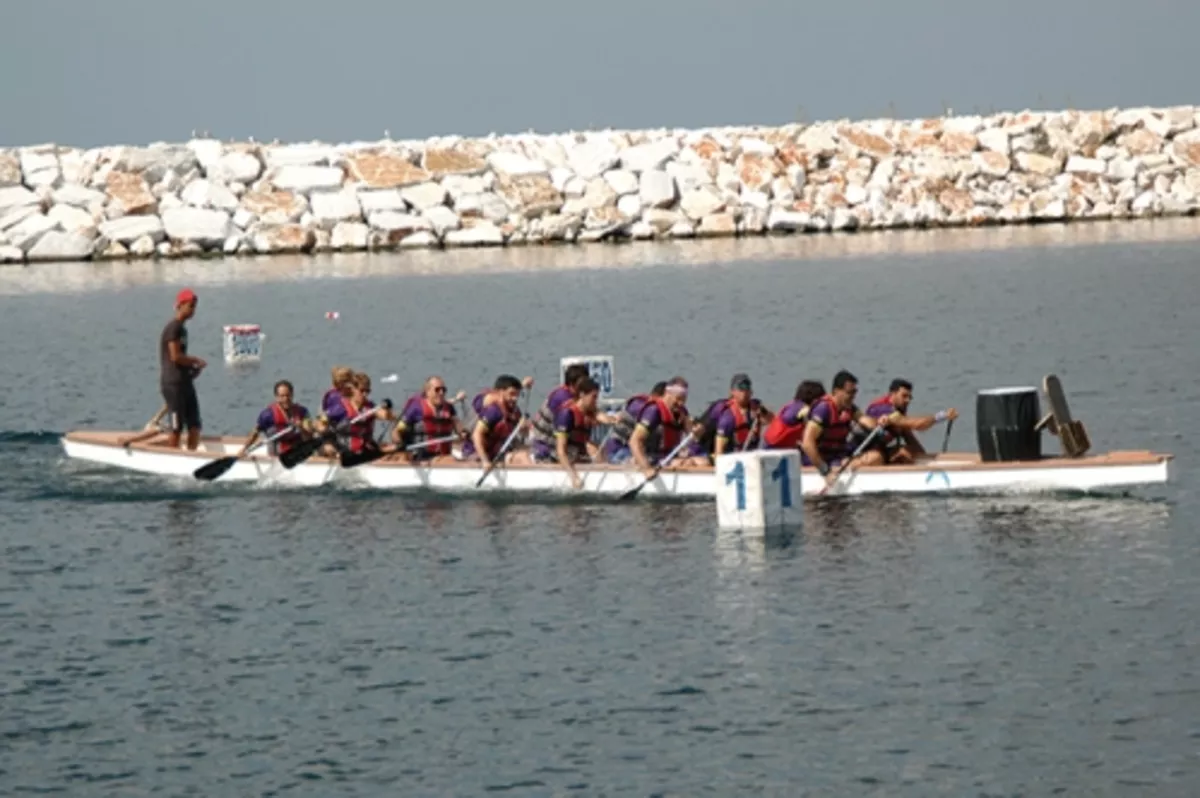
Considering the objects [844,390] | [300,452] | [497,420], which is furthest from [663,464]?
[300,452]

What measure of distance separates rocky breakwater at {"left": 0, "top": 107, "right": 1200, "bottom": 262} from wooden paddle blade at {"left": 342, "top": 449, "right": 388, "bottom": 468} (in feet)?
192

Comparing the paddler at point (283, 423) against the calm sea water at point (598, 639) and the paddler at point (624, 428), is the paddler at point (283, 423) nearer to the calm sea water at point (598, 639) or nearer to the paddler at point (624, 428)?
the calm sea water at point (598, 639)

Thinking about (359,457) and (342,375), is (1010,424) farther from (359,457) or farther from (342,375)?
(342,375)

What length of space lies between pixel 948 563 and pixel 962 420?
1305 cm

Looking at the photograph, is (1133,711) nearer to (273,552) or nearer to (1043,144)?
(273,552)

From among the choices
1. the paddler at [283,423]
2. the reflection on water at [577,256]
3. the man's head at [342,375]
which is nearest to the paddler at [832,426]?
the man's head at [342,375]

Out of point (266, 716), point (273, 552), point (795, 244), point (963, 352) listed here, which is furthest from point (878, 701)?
point (795, 244)

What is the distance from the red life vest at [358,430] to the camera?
111 feet

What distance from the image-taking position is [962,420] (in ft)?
133

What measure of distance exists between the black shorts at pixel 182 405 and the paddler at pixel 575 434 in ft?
17.1

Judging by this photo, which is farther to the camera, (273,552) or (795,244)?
(795,244)

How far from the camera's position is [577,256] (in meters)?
88.4

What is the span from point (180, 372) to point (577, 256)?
2125 inches

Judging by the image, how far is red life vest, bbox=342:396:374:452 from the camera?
33875 millimetres
